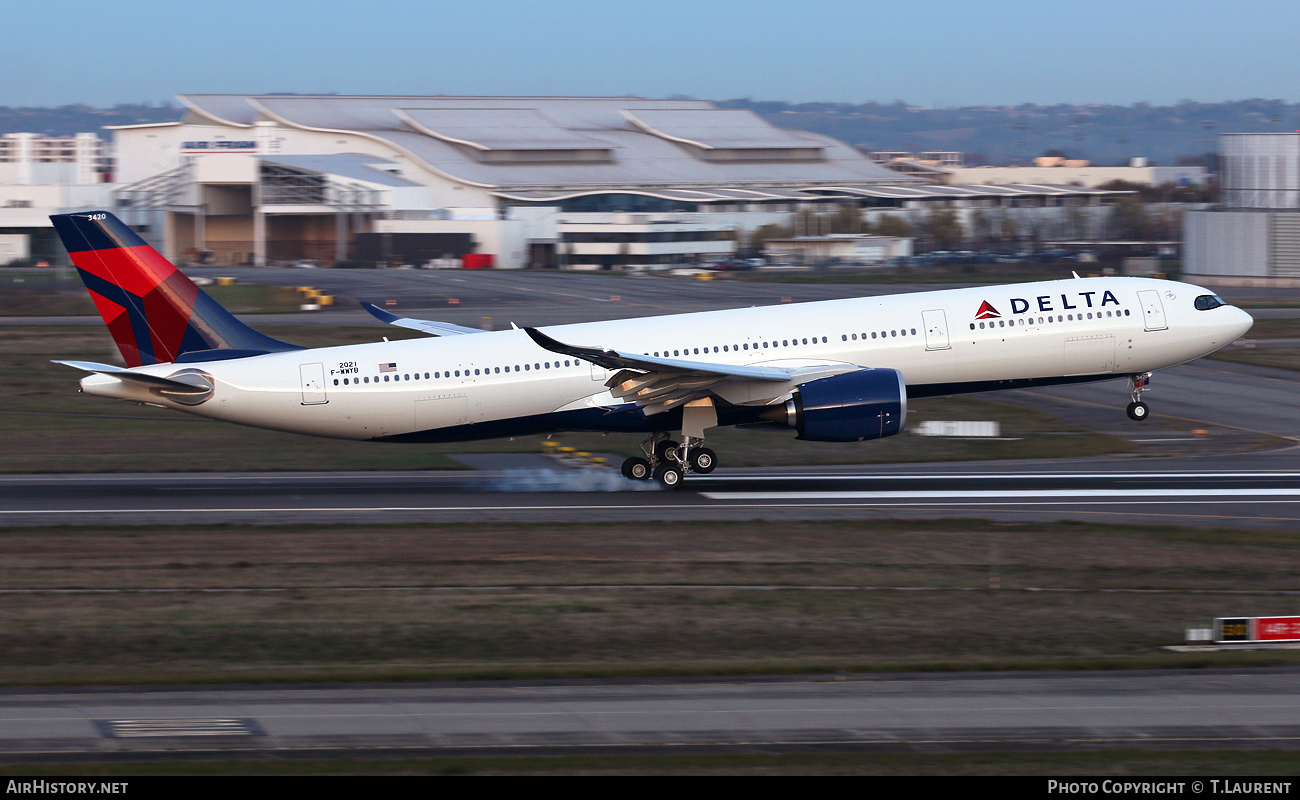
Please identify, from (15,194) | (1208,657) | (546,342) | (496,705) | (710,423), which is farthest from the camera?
(15,194)

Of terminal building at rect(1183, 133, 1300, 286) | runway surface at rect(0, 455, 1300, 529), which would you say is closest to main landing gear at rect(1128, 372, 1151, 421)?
runway surface at rect(0, 455, 1300, 529)

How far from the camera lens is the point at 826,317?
36188mm

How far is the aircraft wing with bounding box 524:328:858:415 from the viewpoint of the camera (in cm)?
3303

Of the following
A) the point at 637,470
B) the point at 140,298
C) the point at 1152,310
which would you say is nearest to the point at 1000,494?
the point at 1152,310

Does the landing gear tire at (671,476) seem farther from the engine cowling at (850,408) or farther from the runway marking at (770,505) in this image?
the engine cowling at (850,408)

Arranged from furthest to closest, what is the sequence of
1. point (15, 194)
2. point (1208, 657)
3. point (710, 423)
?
1. point (15, 194)
2. point (710, 423)
3. point (1208, 657)

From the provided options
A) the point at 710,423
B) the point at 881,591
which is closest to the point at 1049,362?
the point at 710,423

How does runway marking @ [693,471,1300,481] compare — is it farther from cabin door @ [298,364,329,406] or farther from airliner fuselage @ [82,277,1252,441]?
cabin door @ [298,364,329,406]

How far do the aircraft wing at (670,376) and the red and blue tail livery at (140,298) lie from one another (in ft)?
30.6

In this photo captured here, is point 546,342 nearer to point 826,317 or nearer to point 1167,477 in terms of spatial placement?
point 826,317

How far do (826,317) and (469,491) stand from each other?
11.2 m

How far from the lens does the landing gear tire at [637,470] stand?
37156 mm

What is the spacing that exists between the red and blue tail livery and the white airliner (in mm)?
38

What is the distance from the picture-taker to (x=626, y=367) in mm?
33562
